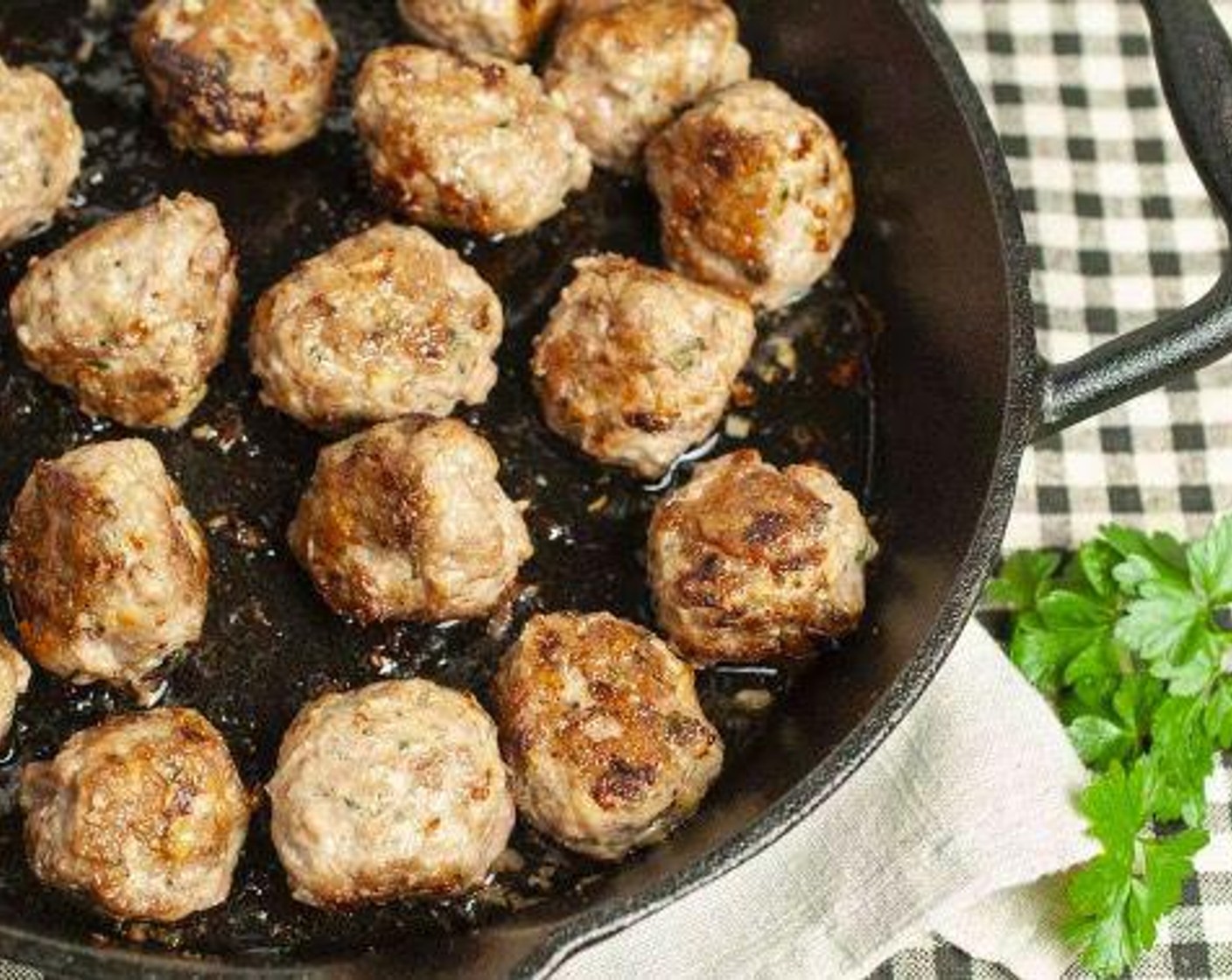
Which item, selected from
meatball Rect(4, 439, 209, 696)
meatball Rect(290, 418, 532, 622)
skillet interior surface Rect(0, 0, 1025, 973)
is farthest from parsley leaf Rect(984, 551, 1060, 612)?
meatball Rect(4, 439, 209, 696)

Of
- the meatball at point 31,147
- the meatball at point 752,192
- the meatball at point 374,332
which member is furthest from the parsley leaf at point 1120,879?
the meatball at point 31,147

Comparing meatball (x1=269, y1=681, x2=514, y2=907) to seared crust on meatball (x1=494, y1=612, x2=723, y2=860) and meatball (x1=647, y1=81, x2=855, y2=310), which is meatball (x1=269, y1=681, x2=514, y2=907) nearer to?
seared crust on meatball (x1=494, y1=612, x2=723, y2=860)

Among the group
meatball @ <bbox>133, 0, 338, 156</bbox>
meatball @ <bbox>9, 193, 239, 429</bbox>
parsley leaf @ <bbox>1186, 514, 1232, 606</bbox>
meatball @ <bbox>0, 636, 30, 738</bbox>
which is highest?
meatball @ <bbox>133, 0, 338, 156</bbox>

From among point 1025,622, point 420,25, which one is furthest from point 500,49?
point 1025,622

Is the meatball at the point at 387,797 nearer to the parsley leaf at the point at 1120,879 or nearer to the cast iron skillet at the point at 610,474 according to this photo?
the cast iron skillet at the point at 610,474

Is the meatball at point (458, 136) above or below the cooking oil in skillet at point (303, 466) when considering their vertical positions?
above

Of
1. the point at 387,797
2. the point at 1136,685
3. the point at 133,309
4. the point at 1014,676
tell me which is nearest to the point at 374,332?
the point at 133,309

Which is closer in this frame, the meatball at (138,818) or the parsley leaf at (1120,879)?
the meatball at (138,818)
